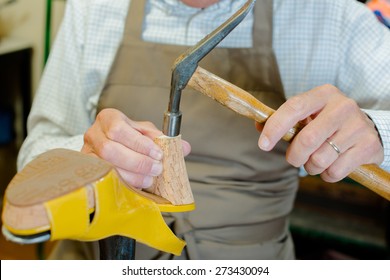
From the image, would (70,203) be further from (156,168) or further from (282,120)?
(282,120)

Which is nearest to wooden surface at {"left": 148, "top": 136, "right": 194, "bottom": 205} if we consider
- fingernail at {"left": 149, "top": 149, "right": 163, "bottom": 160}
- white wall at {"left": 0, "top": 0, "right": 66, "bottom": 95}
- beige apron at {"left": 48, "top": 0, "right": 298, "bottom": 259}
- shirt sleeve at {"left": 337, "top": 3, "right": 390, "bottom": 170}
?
fingernail at {"left": 149, "top": 149, "right": 163, "bottom": 160}

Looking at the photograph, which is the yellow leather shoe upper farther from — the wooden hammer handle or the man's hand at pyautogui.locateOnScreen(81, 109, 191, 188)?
the wooden hammer handle

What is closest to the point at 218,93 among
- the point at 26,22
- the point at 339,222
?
the point at 339,222

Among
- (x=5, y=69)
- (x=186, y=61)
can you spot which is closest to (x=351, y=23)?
(x=186, y=61)

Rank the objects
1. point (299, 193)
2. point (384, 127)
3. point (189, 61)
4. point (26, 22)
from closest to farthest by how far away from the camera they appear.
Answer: point (189, 61) → point (384, 127) → point (299, 193) → point (26, 22)

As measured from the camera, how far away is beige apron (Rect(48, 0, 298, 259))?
3.10 feet

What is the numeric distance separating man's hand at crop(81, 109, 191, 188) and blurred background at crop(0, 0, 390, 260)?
1.54ft

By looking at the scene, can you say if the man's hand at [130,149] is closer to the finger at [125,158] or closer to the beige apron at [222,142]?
the finger at [125,158]

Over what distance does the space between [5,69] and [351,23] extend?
1.35 meters

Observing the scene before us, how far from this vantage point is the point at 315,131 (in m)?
0.69

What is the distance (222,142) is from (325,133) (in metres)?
0.28

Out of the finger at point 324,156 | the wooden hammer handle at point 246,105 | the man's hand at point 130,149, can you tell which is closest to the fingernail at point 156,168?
the man's hand at point 130,149

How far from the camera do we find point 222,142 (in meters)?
0.94

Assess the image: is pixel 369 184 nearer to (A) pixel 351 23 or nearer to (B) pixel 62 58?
(A) pixel 351 23
